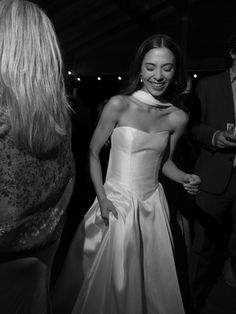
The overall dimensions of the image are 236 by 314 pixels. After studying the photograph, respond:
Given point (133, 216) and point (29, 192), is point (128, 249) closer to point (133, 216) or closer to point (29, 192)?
point (133, 216)

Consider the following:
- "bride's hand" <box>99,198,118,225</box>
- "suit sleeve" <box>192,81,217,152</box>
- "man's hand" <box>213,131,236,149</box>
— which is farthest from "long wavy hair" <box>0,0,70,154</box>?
"suit sleeve" <box>192,81,217,152</box>

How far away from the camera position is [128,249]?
202 centimetres

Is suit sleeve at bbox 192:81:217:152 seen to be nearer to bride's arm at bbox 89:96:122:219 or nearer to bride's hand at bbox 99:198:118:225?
bride's arm at bbox 89:96:122:219

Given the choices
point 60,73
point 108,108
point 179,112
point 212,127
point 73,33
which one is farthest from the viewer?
point 73,33

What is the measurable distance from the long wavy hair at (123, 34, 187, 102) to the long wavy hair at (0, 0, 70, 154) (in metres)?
1.03

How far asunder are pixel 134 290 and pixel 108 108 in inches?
34.6

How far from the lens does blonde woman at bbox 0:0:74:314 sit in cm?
114

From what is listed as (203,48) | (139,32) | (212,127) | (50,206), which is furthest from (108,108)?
(139,32)

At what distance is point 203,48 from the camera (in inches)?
380

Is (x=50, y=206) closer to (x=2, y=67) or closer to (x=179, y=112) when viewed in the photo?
(x=2, y=67)

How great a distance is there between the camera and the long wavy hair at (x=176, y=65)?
218cm

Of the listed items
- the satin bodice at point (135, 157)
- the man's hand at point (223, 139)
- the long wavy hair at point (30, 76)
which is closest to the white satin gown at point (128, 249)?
the satin bodice at point (135, 157)

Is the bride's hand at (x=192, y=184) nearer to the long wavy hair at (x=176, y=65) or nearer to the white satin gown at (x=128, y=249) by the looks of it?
the white satin gown at (x=128, y=249)

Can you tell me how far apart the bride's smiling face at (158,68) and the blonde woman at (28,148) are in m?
0.94
